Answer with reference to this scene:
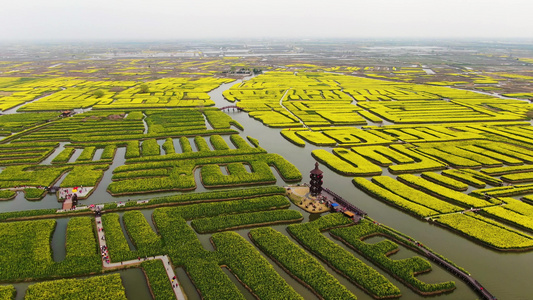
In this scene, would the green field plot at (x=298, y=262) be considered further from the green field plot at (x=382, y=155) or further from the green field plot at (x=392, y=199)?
the green field plot at (x=382, y=155)

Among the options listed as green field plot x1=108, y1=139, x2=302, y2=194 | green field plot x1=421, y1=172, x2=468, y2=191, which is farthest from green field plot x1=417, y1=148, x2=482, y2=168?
green field plot x1=108, y1=139, x2=302, y2=194

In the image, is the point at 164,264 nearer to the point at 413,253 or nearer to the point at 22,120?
the point at 413,253

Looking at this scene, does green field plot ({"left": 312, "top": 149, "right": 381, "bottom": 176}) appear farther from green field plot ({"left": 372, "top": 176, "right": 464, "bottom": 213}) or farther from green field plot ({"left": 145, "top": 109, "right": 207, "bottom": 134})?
green field plot ({"left": 145, "top": 109, "right": 207, "bottom": 134})

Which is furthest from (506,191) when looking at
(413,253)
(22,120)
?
(22,120)

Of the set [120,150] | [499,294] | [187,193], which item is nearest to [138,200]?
[187,193]

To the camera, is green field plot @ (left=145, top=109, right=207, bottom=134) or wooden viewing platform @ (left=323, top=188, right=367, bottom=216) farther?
green field plot @ (left=145, top=109, right=207, bottom=134)

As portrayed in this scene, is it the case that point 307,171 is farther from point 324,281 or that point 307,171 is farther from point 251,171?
point 324,281

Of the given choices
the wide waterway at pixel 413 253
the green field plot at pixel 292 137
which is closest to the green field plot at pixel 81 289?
the wide waterway at pixel 413 253
